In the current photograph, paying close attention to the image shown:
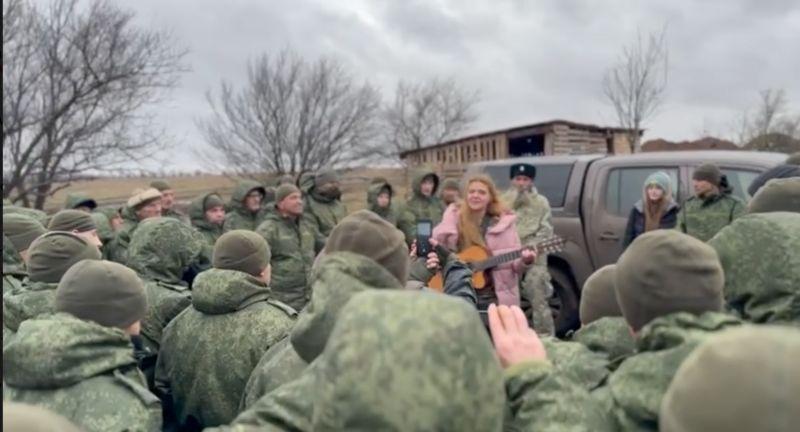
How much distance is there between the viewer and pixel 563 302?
8430 millimetres

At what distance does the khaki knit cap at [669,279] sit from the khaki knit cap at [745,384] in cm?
70

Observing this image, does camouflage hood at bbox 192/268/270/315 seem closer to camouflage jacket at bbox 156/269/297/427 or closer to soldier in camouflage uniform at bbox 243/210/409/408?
camouflage jacket at bbox 156/269/297/427

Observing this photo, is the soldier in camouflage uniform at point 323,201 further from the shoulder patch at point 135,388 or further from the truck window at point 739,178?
the shoulder patch at point 135,388

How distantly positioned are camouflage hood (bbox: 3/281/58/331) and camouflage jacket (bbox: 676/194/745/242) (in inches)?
189

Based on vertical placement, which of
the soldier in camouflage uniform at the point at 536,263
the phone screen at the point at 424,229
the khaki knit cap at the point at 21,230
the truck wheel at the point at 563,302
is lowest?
Answer: the truck wheel at the point at 563,302

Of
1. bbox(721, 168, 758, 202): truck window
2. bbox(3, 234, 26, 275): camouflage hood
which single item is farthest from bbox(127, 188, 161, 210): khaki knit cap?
bbox(721, 168, 758, 202): truck window

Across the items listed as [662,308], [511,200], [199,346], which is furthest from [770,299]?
[511,200]

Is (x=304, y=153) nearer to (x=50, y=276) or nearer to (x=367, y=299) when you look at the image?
(x=50, y=276)

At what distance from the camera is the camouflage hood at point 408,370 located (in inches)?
62.2

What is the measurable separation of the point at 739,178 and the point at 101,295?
6.26 meters

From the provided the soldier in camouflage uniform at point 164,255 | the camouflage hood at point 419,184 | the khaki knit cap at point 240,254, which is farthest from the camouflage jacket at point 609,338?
the camouflage hood at point 419,184

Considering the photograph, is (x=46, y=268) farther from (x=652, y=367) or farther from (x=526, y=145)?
(x=526, y=145)

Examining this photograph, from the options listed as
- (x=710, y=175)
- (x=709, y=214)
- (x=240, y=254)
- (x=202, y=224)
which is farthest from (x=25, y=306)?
(x=710, y=175)

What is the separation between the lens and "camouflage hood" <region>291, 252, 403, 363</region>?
2145 millimetres
